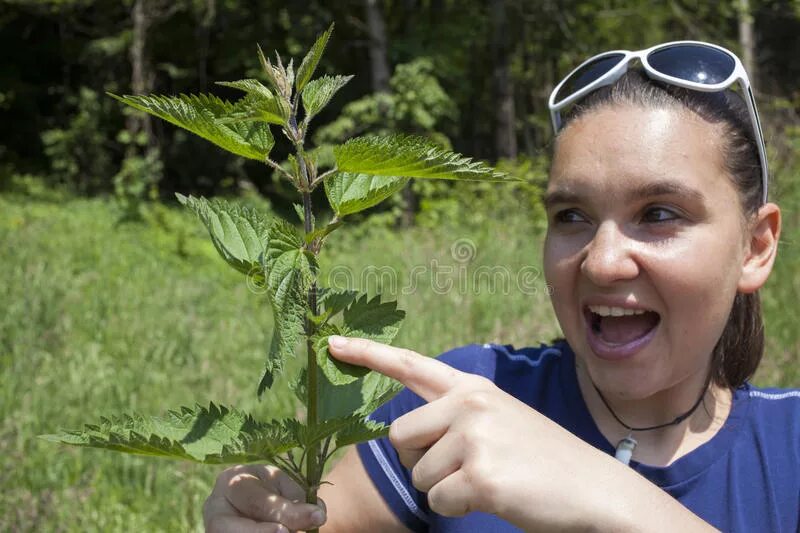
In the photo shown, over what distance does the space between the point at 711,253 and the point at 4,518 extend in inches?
82.8

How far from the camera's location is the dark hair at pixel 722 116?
152 centimetres

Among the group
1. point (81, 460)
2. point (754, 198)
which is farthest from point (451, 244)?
point (754, 198)

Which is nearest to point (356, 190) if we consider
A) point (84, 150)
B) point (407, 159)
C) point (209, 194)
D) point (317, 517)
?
point (407, 159)

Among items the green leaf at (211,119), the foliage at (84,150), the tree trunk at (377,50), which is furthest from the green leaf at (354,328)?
the foliage at (84,150)

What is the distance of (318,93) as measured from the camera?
3.32ft

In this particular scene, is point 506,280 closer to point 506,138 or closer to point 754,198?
point 754,198

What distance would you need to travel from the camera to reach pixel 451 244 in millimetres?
7648

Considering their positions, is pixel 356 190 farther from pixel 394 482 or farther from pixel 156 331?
pixel 156 331

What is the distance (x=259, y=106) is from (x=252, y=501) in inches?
24.7

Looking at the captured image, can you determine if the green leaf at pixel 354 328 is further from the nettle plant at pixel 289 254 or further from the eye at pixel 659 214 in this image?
the eye at pixel 659 214

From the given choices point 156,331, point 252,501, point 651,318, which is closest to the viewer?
point 252,501

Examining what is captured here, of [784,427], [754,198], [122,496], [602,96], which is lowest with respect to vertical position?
[122,496]

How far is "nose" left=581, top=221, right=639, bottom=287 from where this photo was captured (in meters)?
1.43

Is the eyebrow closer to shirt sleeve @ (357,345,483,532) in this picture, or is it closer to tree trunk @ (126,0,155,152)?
shirt sleeve @ (357,345,483,532)
